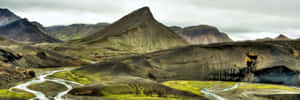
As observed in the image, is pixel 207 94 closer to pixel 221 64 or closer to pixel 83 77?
pixel 221 64

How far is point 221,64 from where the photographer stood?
138 metres

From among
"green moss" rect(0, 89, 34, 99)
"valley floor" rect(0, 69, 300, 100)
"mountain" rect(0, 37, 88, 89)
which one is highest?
"mountain" rect(0, 37, 88, 89)

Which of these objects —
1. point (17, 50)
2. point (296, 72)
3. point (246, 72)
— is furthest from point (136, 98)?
point (17, 50)

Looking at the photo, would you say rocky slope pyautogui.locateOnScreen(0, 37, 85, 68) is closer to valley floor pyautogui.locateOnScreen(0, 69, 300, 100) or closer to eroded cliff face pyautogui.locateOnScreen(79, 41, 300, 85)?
eroded cliff face pyautogui.locateOnScreen(79, 41, 300, 85)

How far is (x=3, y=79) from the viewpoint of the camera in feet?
333

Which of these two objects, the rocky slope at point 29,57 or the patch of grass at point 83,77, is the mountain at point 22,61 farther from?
the patch of grass at point 83,77

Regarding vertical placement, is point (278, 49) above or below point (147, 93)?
above

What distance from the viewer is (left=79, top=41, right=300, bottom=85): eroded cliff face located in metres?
131

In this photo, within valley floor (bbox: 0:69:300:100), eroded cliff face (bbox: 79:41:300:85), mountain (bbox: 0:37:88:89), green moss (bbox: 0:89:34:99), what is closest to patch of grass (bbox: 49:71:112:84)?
eroded cliff face (bbox: 79:41:300:85)

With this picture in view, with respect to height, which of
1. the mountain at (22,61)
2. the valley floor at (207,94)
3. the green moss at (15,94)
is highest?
the mountain at (22,61)

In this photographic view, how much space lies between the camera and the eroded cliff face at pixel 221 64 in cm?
13138

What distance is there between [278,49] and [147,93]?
90950mm

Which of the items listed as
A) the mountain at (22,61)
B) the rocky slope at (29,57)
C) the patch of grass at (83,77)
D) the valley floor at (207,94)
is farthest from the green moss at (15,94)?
the rocky slope at (29,57)

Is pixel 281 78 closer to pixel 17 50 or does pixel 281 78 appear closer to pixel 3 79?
pixel 3 79
